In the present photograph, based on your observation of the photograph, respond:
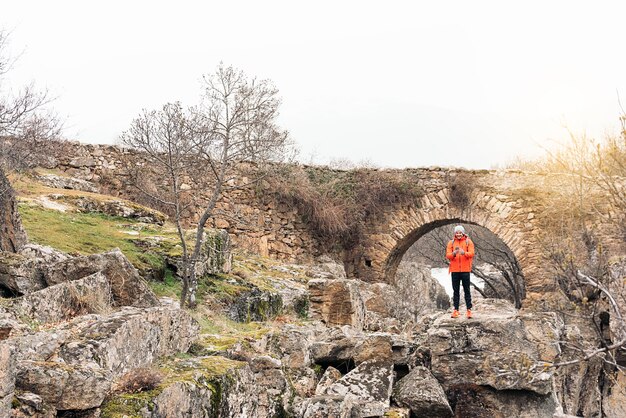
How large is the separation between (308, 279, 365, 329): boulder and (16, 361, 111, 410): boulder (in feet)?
20.3

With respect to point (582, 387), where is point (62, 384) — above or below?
above

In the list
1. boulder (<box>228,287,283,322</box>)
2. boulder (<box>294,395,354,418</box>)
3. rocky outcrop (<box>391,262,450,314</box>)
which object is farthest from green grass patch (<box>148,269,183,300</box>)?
rocky outcrop (<box>391,262,450,314</box>)

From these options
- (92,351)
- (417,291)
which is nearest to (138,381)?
(92,351)

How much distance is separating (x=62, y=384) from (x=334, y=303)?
21.2ft

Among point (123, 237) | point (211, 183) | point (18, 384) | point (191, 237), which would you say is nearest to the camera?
point (18, 384)

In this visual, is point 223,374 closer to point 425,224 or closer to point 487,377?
point 487,377

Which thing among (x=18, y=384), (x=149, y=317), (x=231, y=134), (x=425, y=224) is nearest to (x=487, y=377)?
(x=149, y=317)

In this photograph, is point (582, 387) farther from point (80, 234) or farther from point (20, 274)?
point (20, 274)

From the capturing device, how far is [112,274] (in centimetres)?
583

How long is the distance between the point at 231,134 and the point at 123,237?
106 inches

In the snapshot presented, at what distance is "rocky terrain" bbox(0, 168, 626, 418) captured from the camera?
3.27 m

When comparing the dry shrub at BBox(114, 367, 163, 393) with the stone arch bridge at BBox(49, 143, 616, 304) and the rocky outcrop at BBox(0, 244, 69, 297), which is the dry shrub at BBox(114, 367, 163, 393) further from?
the stone arch bridge at BBox(49, 143, 616, 304)

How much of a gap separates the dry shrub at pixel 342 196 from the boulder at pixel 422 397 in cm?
1097

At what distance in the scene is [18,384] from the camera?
2773 mm
